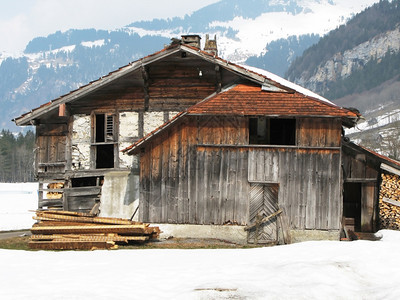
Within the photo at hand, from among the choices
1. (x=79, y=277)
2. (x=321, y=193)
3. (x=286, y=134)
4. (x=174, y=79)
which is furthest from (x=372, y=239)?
(x=79, y=277)

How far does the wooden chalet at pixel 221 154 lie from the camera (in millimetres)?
18047

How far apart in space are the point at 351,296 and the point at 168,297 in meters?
4.41

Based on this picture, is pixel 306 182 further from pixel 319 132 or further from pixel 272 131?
pixel 272 131

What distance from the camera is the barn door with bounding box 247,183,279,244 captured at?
18.4 metres

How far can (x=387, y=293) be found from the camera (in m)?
11.8

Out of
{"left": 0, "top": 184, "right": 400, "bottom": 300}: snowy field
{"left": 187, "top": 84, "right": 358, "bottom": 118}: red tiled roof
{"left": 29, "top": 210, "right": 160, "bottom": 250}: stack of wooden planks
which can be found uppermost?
{"left": 187, "top": 84, "right": 358, "bottom": 118}: red tiled roof

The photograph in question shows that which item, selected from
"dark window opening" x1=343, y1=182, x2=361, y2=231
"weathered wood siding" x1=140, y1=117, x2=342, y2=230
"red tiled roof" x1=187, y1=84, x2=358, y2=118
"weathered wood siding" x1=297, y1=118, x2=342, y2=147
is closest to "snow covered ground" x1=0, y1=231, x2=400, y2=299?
"weathered wood siding" x1=140, y1=117, x2=342, y2=230

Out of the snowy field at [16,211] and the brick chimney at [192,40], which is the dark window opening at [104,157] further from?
the brick chimney at [192,40]

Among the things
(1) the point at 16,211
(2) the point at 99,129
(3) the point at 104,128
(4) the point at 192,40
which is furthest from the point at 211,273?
(1) the point at 16,211

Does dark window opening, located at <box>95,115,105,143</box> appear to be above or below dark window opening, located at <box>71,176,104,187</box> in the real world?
above

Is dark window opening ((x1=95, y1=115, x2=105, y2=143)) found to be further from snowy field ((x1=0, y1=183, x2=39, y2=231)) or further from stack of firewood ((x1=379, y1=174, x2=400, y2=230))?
stack of firewood ((x1=379, y1=174, x2=400, y2=230))

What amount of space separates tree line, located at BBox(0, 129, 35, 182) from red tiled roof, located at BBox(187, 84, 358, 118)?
123461 millimetres

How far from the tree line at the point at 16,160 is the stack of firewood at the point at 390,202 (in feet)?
410

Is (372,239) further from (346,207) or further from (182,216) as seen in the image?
(182,216)
